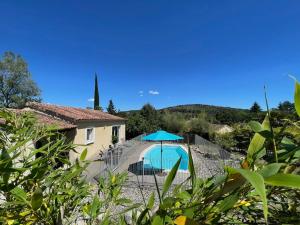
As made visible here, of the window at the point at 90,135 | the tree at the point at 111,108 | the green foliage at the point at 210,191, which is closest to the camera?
the green foliage at the point at 210,191

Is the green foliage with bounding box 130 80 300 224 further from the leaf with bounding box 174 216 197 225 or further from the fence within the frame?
the fence

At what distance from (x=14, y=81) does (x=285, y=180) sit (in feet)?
139

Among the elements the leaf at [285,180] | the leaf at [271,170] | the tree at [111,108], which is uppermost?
the tree at [111,108]

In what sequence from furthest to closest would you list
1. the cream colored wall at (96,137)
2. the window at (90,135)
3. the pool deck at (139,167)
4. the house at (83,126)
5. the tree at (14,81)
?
the tree at (14,81) < the window at (90,135) < the cream colored wall at (96,137) < the house at (83,126) < the pool deck at (139,167)

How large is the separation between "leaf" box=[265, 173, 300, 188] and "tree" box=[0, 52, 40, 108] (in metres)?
39.8

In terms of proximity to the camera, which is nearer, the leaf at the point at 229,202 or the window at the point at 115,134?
the leaf at the point at 229,202

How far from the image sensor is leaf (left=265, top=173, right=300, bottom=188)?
1.34 ft

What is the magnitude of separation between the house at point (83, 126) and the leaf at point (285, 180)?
43.1ft

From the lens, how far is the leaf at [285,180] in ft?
1.34

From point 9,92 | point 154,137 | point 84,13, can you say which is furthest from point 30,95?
point 154,137

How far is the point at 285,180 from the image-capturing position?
42 centimetres

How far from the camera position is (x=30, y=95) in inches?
1469

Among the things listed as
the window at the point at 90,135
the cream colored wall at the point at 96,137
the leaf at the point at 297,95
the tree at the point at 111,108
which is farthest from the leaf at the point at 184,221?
the tree at the point at 111,108

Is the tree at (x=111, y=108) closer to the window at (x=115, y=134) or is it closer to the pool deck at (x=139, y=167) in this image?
the window at (x=115, y=134)
